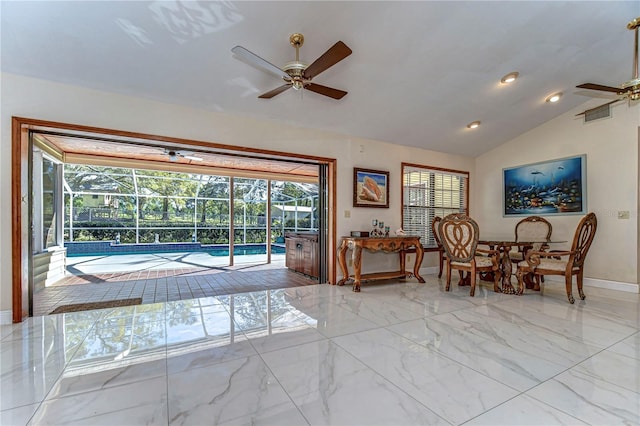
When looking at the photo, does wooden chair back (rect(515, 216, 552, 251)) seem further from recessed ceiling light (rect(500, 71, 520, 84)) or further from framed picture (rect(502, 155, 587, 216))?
recessed ceiling light (rect(500, 71, 520, 84))

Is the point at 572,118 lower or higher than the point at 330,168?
higher

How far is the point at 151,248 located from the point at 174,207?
5.47 ft

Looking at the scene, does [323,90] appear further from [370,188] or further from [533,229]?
[533,229]

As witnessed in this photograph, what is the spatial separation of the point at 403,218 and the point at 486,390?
4.06 metres

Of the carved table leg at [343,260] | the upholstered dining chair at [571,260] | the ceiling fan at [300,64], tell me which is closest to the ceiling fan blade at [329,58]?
the ceiling fan at [300,64]

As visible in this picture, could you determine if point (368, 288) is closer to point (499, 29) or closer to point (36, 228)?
point (499, 29)

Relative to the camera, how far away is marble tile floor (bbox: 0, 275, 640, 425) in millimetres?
1553

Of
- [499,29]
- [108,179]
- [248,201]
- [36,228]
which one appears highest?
[499,29]

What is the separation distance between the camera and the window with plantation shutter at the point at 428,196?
5.71 metres

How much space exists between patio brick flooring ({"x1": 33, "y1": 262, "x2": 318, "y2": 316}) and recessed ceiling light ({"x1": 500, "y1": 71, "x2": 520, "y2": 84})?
4.18 metres

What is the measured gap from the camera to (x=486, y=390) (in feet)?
5.73

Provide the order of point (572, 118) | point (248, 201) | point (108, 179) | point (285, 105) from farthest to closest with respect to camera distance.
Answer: point (248, 201) → point (108, 179) → point (572, 118) → point (285, 105)

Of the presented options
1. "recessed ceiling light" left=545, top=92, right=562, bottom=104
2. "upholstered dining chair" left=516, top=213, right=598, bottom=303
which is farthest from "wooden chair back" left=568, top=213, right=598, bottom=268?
"recessed ceiling light" left=545, top=92, right=562, bottom=104

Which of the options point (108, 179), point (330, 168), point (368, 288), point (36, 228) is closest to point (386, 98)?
point (330, 168)
